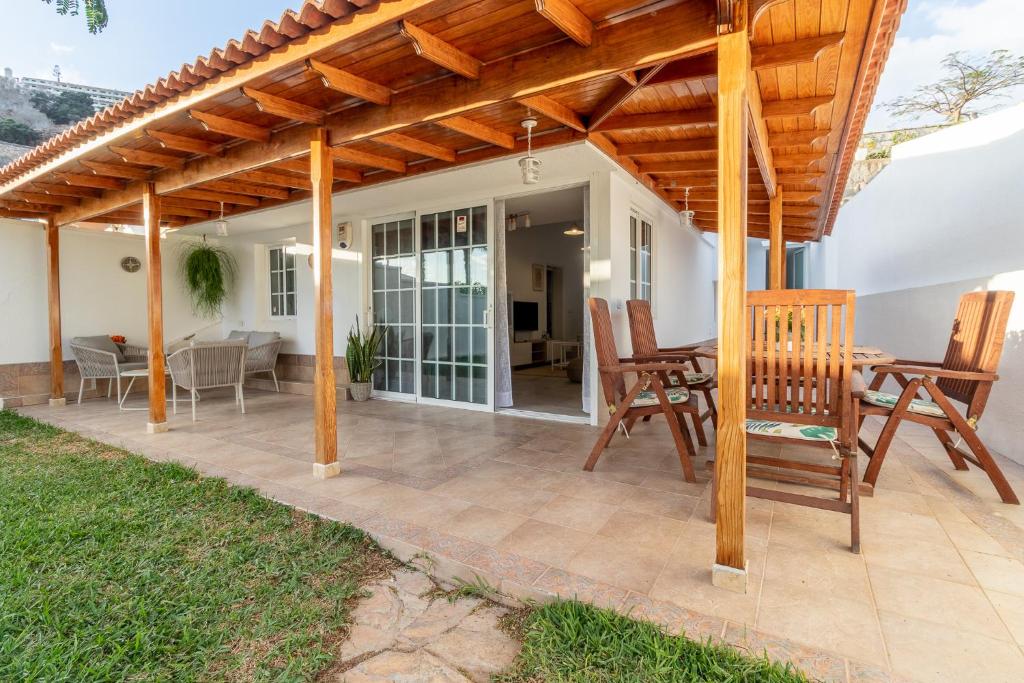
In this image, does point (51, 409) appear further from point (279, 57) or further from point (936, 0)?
point (936, 0)

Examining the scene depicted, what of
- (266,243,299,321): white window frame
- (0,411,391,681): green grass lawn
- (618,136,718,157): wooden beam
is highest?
(618,136,718,157): wooden beam

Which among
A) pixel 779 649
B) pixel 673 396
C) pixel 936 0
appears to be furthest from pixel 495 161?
pixel 936 0

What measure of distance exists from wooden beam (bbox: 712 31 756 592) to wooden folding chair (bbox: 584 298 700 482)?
3.48ft

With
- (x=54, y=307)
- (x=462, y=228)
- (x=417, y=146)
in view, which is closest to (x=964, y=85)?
(x=462, y=228)

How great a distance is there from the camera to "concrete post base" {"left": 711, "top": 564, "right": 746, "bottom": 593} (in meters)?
1.83

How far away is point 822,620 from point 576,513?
1123mm

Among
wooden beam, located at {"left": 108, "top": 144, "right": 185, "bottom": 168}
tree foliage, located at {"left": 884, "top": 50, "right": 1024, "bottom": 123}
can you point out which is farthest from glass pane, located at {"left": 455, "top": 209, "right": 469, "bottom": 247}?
tree foliage, located at {"left": 884, "top": 50, "right": 1024, "bottom": 123}

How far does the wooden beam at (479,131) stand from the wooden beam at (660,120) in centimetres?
69

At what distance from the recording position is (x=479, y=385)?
5301 millimetres

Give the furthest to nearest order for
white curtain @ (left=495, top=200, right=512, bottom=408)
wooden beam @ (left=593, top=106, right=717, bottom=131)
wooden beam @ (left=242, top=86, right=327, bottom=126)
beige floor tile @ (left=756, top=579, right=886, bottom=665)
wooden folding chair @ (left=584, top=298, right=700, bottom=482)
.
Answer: white curtain @ (left=495, top=200, right=512, bottom=408), wooden beam @ (left=593, top=106, right=717, bottom=131), wooden folding chair @ (left=584, top=298, right=700, bottom=482), wooden beam @ (left=242, top=86, right=327, bottom=126), beige floor tile @ (left=756, top=579, right=886, bottom=665)

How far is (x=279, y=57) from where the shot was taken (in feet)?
8.27

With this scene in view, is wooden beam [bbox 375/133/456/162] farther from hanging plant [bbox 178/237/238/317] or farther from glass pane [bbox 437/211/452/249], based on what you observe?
hanging plant [bbox 178/237/238/317]

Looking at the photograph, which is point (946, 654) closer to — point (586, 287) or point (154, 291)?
point (586, 287)

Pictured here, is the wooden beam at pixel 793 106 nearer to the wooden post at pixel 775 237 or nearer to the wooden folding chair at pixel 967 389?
the wooden folding chair at pixel 967 389
